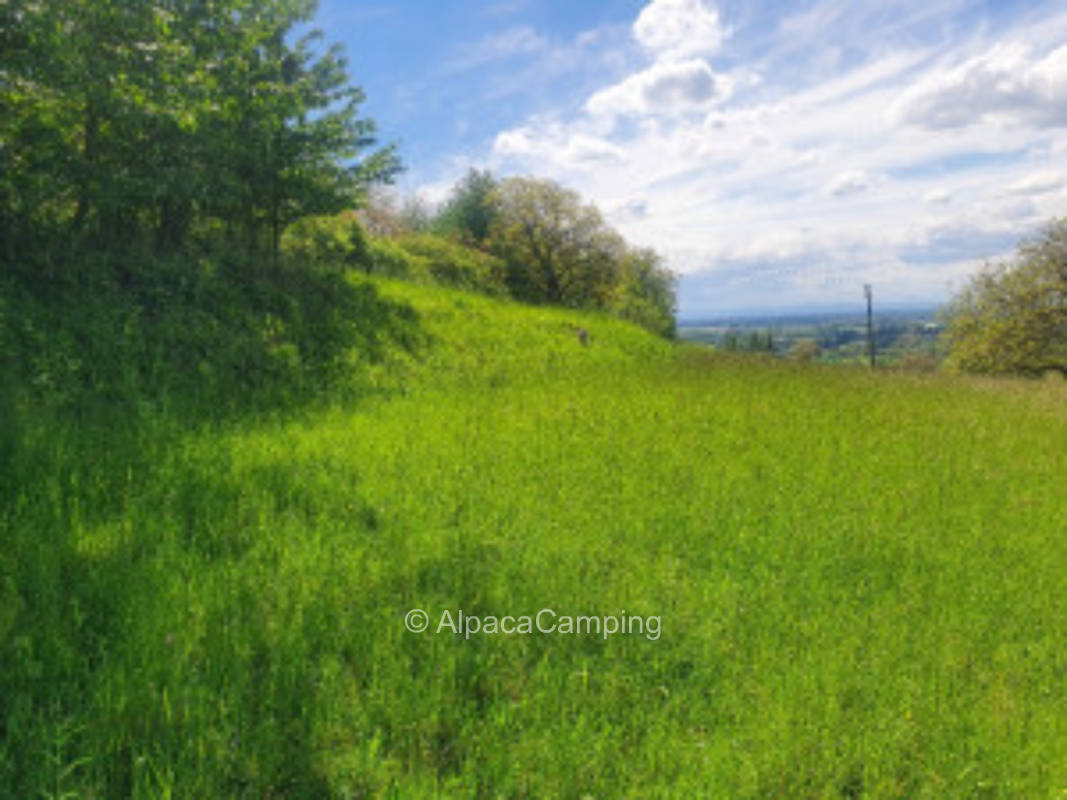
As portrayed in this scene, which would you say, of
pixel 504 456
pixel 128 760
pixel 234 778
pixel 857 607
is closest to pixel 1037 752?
pixel 857 607

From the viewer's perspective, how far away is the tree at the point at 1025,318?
33625mm

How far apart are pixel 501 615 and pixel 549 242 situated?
41.8 metres

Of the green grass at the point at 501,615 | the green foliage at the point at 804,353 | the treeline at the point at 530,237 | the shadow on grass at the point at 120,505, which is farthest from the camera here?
the treeline at the point at 530,237

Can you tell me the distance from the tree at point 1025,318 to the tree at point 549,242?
24643mm

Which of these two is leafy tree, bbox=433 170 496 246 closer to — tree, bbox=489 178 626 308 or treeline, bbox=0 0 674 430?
tree, bbox=489 178 626 308

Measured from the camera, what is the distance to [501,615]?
3635 mm

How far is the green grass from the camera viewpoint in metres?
2.54

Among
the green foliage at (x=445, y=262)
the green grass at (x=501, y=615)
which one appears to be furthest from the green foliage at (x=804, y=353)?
the green grass at (x=501, y=615)

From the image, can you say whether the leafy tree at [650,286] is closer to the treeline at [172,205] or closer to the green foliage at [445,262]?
the green foliage at [445,262]

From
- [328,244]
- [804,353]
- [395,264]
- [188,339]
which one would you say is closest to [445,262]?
[395,264]

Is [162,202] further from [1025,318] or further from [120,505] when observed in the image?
[1025,318]

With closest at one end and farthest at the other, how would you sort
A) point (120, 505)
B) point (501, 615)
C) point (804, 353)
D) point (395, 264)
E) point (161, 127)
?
point (501, 615) < point (120, 505) < point (161, 127) < point (395, 264) < point (804, 353)

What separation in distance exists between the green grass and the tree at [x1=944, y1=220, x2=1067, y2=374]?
117 ft

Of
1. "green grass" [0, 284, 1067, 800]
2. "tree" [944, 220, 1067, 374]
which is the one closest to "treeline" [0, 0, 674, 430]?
"green grass" [0, 284, 1067, 800]
